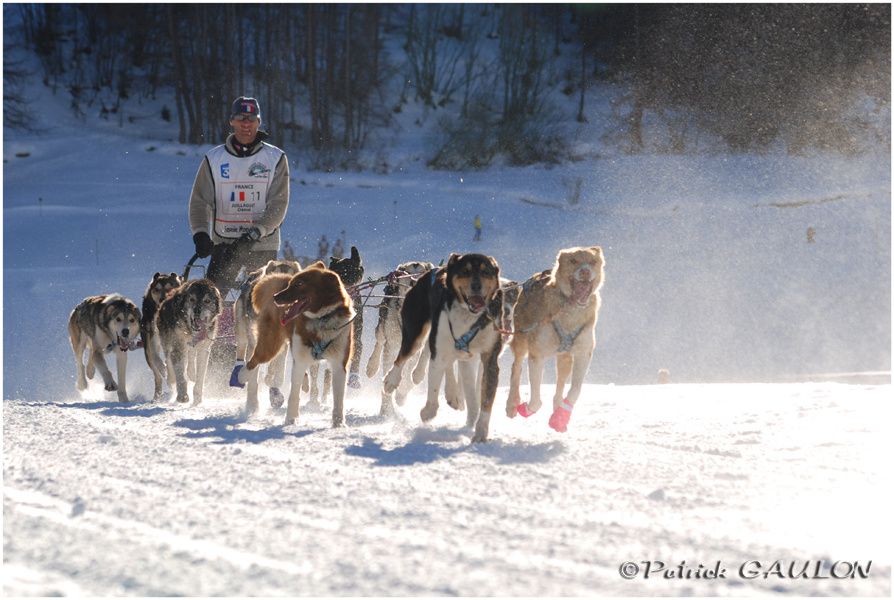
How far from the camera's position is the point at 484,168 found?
3209 cm

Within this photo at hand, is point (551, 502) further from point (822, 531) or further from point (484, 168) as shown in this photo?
point (484, 168)

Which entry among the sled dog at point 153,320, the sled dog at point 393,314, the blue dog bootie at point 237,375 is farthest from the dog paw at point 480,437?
the sled dog at point 153,320

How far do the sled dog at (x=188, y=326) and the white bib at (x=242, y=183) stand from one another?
0.58 meters

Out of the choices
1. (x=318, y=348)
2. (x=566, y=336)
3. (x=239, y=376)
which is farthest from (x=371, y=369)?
(x=566, y=336)

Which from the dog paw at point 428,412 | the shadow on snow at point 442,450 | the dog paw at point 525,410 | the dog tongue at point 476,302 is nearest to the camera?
the shadow on snow at point 442,450

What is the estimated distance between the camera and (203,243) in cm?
748

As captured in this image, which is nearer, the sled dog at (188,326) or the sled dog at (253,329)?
the sled dog at (253,329)

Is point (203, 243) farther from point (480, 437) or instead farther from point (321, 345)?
point (480, 437)

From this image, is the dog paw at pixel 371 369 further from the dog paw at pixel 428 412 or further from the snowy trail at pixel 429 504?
the dog paw at pixel 428 412

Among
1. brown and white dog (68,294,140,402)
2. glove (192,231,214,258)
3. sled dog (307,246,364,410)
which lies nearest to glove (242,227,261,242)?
glove (192,231,214,258)

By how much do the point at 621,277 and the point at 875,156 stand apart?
44.1ft

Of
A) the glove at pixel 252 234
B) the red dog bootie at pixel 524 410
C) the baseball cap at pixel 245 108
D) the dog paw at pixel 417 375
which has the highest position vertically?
the baseball cap at pixel 245 108

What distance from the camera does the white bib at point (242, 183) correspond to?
25.0 ft

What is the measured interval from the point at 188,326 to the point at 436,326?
2447mm
